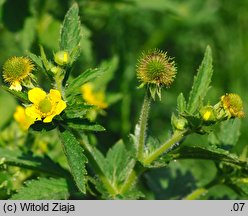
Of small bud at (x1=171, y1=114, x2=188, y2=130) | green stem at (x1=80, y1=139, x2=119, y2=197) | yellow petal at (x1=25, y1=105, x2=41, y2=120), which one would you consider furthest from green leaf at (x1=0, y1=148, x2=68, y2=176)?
small bud at (x1=171, y1=114, x2=188, y2=130)

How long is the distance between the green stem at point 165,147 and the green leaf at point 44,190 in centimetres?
39

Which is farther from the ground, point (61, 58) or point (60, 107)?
point (61, 58)

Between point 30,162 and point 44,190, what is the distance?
0.50 feet

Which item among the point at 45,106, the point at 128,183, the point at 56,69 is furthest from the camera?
the point at 128,183

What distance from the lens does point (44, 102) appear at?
1905mm

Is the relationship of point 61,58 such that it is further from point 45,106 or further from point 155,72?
point 155,72

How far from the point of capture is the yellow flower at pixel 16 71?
196 cm

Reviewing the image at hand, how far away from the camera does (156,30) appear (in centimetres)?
467

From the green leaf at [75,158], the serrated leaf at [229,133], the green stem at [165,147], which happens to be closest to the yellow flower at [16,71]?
the green leaf at [75,158]

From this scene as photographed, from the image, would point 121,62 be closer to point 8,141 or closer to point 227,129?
point 8,141

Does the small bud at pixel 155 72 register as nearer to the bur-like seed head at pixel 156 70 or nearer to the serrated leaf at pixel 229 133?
the bur-like seed head at pixel 156 70

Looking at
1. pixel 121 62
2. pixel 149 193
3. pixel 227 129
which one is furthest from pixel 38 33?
pixel 227 129

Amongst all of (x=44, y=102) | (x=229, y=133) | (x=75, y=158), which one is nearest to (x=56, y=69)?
(x=44, y=102)

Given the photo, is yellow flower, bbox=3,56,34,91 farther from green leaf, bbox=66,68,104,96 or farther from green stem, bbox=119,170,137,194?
green stem, bbox=119,170,137,194
